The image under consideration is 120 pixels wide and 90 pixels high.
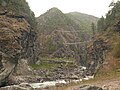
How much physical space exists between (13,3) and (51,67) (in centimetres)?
4830

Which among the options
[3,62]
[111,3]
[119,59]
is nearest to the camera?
[119,59]

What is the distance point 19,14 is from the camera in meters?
142

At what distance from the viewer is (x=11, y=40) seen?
4390 inches

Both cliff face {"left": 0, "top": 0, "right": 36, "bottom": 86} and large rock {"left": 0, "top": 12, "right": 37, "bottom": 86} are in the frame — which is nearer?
large rock {"left": 0, "top": 12, "right": 37, "bottom": 86}

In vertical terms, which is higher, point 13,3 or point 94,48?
point 13,3

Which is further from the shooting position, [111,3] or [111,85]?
[111,3]

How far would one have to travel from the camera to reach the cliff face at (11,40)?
335 ft

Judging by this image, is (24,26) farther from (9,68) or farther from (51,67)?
(51,67)

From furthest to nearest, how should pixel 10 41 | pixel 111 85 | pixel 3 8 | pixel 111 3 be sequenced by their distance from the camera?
1. pixel 111 3
2. pixel 3 8
3. pixel 10 41
4. pixel 111 85

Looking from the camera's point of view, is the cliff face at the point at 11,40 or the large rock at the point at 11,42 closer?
the large rock at the point at 11,42

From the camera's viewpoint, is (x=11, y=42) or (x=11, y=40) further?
(x=11, y=40)

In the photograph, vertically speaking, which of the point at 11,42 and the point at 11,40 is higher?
the point at 11,40

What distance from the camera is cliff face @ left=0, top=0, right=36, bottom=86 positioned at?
102 m

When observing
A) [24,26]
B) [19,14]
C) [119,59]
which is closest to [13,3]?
[19,14]
